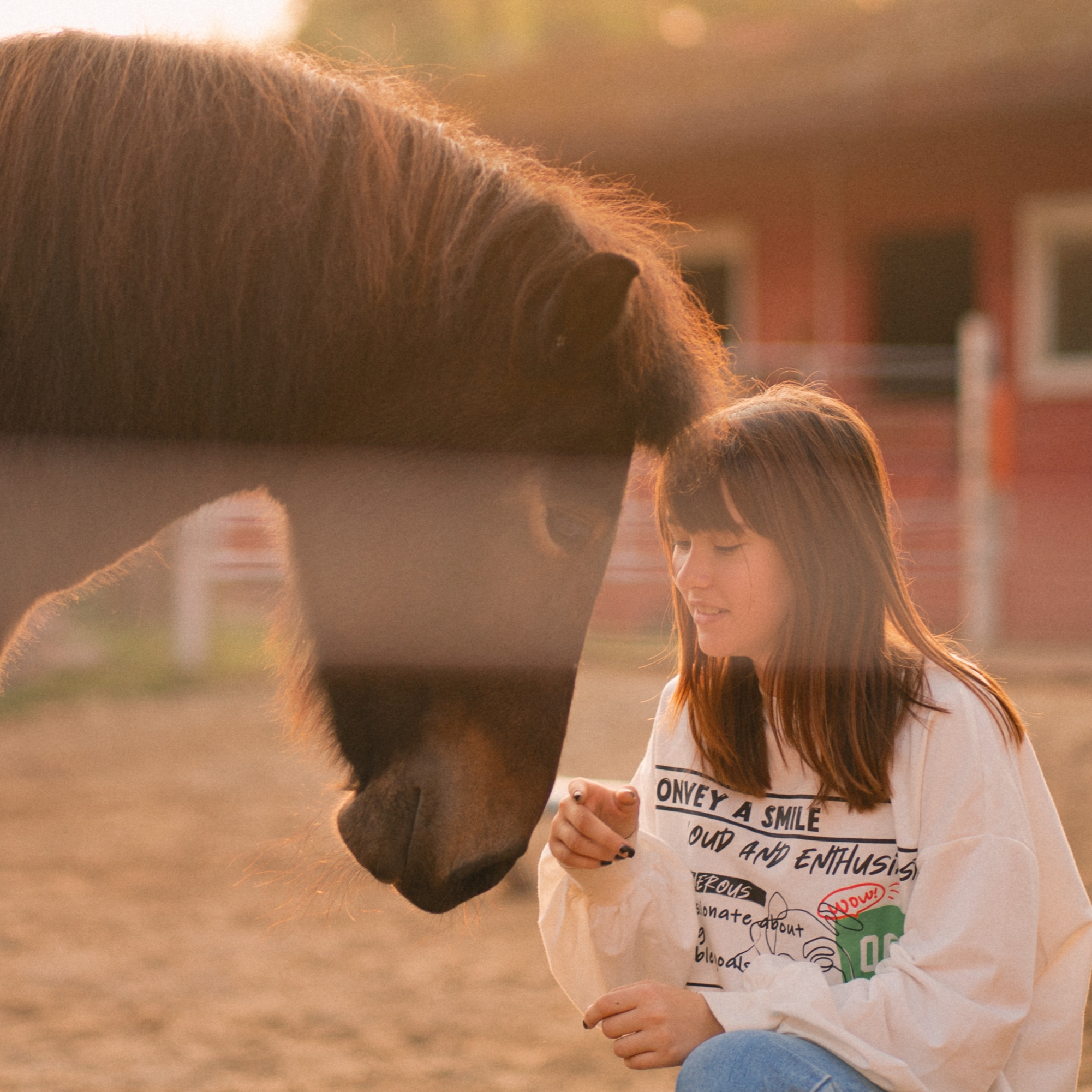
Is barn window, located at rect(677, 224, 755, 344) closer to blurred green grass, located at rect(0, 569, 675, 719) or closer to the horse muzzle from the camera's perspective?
blurred green grass, located at rect(0, 569, 675, 719)

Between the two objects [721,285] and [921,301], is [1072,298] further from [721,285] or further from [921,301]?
[721,285]

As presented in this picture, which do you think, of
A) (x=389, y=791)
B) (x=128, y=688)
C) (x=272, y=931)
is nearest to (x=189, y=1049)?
(x=272, y=931)

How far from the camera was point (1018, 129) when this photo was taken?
26.9 feet

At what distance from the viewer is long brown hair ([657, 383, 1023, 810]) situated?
1365 millimetres

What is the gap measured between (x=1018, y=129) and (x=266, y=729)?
21.0ft

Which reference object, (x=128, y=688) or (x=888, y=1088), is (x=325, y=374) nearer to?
(x=888, y=1088)

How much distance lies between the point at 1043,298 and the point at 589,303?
7748mm

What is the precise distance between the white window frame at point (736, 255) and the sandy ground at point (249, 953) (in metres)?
4.62

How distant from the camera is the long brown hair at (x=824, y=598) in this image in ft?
4.48

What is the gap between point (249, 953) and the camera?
10.1ft

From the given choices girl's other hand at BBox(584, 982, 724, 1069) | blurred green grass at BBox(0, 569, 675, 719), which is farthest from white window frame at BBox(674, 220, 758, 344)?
girl's other hand at BBox(584, 982, 724, 1069)

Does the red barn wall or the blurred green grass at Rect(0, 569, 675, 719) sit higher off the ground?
the red barn wall

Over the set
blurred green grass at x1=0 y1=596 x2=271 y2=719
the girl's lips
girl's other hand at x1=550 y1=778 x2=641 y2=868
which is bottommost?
blurred green grass at x1=0 y1=596 x2=271 y2=719

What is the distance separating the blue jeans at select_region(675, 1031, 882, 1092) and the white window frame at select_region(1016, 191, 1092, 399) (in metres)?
7.82
